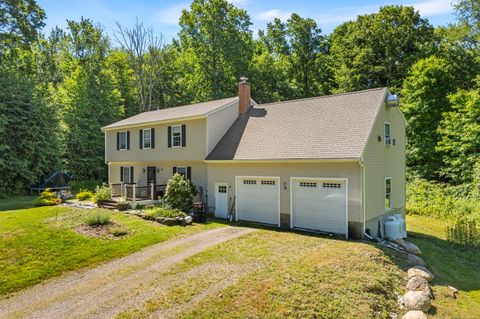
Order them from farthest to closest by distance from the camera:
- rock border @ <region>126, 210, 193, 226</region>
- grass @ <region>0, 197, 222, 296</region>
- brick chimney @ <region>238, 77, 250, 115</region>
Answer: brick chimney @ <region>238, 77, 250, 115</region>, rock border @ <region>126, 210, 193, 226</region>, grass @ <region>0, 197, 222, 296</region>

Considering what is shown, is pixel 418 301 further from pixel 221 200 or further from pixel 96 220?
pixel 96 220

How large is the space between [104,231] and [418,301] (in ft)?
35.9

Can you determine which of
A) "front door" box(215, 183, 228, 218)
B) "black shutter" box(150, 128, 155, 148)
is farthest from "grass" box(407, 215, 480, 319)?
"black shutter" box(150, 128, 155, 148)

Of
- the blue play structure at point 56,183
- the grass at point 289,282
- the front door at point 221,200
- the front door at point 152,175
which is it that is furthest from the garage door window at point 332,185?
the blue play structure at point 56,183

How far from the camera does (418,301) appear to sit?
27.5ft

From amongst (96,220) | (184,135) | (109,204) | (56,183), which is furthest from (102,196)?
(56,183)

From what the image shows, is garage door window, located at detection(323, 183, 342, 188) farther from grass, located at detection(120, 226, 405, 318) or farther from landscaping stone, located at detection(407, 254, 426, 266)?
landscaping stone, located at detection(407, 254, 426, 266)

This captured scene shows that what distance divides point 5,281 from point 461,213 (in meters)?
22.2

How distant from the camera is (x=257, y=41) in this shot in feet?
143

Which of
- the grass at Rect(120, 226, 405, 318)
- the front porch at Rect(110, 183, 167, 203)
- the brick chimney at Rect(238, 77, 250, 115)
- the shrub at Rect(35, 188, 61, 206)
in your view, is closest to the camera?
the grass at Rect(120, 226, 405, 318)

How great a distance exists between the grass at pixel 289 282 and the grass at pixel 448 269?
1181 mm

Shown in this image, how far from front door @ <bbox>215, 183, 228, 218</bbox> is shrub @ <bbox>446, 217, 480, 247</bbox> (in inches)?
430

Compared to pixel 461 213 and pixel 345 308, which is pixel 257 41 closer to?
pixel 461 213

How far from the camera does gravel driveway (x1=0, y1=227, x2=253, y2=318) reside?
7.15 meters
